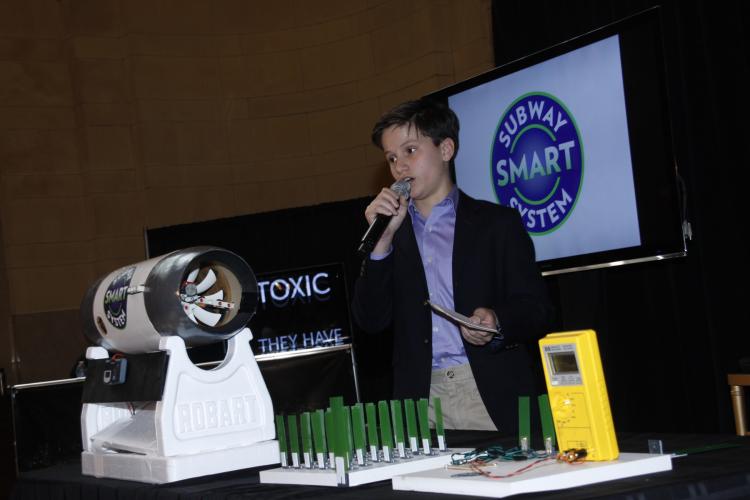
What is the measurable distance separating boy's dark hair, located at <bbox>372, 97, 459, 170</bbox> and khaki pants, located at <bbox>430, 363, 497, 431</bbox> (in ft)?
1.90

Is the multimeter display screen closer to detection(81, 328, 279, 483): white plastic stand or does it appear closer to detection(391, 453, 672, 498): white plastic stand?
Result: detection(391, 453, 672, 498): white plastic stand

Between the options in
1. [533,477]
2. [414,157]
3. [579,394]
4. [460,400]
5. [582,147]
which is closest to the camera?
[533,477]

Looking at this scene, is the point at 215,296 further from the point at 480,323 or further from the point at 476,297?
the point at 476,297

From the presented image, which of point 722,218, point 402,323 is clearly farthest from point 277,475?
point 722,218

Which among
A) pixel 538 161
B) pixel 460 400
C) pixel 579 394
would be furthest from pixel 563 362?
pixel 538 161

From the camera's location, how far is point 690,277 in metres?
3.55

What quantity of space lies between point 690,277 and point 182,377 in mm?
2526

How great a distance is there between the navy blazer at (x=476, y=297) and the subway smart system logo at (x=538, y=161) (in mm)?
1388

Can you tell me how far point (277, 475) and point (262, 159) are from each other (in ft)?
15.5

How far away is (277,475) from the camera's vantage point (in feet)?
4.42

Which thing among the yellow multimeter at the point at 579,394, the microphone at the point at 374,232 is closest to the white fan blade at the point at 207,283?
the microphone at the point at 374,232

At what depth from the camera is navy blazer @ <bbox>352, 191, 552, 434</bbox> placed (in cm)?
202

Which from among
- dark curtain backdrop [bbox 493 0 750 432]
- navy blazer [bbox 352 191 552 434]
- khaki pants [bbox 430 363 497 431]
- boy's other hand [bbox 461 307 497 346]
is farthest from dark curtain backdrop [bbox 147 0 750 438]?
boy's other hand [bbox 461 307 497 346]

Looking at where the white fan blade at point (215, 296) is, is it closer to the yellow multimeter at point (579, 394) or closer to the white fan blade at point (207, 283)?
the white fan blade at point (207, 283)
